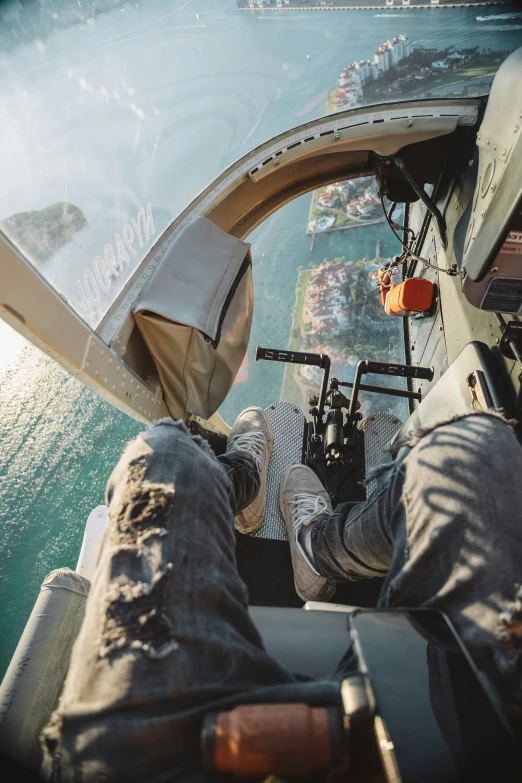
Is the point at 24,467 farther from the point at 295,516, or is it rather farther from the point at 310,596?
the point at 310,596

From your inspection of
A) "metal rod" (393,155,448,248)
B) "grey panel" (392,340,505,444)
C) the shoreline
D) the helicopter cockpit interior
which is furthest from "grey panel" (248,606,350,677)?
the shoreline

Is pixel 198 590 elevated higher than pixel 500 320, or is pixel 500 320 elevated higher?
pixel 500 320

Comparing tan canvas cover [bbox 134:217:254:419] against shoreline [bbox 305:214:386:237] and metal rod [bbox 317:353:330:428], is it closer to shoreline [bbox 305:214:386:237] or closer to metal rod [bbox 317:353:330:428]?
metal rod [bbox 317:353:330:428]

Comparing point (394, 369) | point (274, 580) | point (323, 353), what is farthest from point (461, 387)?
point (274, 580)

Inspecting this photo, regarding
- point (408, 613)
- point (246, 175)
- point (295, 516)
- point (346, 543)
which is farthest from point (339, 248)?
point (408, 613)

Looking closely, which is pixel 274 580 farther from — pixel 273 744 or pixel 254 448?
pixel 273 744

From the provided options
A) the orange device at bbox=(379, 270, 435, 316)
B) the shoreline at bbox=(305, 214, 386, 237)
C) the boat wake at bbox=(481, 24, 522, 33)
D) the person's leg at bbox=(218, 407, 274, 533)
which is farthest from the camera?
the boat wake at bbox=(481, 24, 522, 33)
